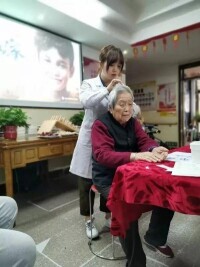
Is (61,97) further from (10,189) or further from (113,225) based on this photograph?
(113,225)

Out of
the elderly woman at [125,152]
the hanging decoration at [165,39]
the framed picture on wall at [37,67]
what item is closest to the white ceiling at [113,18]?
the hanging decoration at [165,39]

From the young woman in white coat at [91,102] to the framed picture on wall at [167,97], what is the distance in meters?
4.01

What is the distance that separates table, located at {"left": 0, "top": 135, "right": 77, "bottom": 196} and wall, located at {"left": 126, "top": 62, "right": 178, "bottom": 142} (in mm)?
3410

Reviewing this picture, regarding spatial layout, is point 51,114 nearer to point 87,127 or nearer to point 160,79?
point 87,127

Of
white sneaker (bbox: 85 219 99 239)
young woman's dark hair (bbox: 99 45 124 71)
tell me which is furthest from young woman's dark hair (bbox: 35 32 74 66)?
white sneaker (bbox: 85 219 99 239)

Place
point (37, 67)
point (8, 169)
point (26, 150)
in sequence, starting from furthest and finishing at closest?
point (37, 67), point (26, 150), point (8, 169)

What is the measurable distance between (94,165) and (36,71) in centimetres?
208

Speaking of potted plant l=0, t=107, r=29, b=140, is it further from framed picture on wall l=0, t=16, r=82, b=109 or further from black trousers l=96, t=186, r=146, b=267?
black trousers l=96, t=186, r=146, b=267

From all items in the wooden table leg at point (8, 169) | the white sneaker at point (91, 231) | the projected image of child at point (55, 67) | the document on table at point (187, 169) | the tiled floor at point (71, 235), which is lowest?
the tiled floor at point (71, 235)

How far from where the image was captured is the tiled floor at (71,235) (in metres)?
1.29

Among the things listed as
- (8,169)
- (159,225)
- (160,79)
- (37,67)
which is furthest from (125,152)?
(160,79)

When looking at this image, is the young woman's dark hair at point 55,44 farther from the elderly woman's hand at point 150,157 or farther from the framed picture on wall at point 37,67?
the elderly woman's hand at point 150,157

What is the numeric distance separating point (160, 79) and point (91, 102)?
14.5ft

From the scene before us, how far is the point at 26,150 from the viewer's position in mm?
1978
